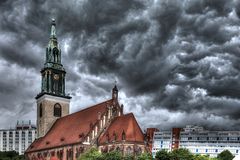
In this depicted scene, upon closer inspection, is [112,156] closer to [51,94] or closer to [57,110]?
[51,94]

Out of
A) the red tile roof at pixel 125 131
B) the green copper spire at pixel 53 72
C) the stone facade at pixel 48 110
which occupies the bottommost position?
the red tile roof at pixel 125 131

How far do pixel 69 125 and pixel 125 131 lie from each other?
61.5 feet

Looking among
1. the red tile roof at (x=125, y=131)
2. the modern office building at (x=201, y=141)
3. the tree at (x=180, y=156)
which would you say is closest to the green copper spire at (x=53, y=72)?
the red tile roof at (x=125, y=131)

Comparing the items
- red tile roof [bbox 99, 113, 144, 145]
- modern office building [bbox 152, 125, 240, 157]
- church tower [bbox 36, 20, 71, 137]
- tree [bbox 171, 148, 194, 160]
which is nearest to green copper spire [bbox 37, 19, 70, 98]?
church tower [bbox 36, 20, 71, 137]

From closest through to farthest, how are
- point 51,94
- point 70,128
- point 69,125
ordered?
point 70,128 < point 69,125 < point 51,94

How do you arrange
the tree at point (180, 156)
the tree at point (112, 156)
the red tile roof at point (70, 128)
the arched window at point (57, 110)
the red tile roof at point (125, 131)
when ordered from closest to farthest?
the tree at point (112, 156) < the tree at point (180, 156) < the red tile roof at point (125, 131) < the red tile roof at point (70, 128) < the arched window at point (57, 110)

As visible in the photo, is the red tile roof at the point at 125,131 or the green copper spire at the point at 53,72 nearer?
the red tile roof at the point at 125,131

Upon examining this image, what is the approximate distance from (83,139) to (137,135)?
417 inches

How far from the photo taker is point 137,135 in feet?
225

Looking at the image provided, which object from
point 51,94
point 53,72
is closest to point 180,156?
point 51,94

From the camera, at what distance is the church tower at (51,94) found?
90125 millimetres

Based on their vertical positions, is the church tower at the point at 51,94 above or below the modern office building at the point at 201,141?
above

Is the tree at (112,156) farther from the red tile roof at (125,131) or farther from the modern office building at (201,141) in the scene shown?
the modern office building at (201,141)

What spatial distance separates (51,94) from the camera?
90000 mm
